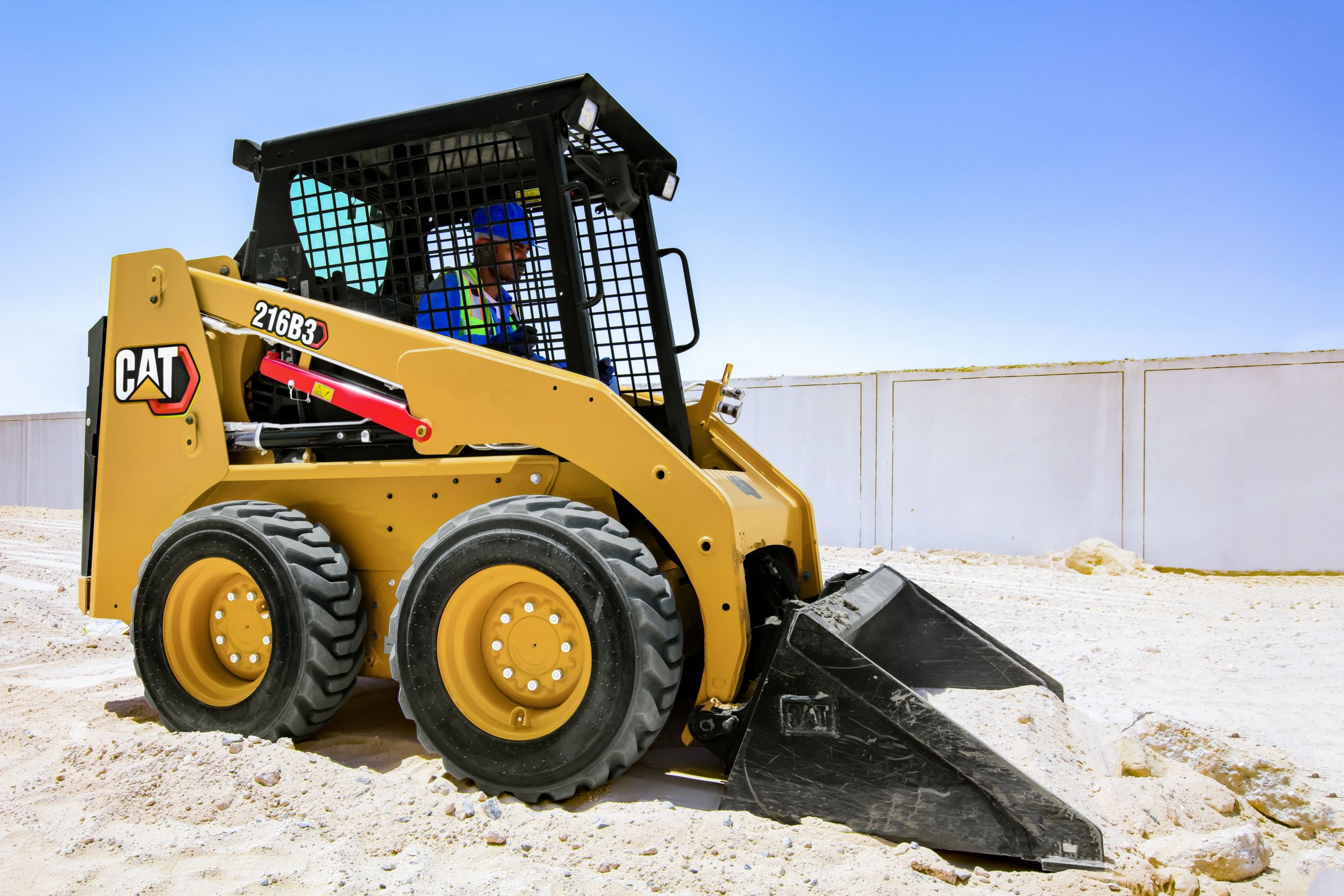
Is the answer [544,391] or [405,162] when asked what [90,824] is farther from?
[405,162]

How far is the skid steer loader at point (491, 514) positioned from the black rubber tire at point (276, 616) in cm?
1

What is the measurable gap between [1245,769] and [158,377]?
184 inches

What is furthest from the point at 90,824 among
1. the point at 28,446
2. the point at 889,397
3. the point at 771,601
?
the point at 28,446

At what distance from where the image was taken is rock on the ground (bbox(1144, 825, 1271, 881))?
2.52 metres

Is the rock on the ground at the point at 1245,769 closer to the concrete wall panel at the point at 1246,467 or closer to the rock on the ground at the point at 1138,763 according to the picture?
the rock on the ground at the point at 1138,763

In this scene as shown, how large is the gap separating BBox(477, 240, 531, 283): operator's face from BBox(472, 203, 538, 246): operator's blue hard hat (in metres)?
0.03

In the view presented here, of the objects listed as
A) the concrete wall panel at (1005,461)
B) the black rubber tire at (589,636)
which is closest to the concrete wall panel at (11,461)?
the concrete wall panel at (1005,461)

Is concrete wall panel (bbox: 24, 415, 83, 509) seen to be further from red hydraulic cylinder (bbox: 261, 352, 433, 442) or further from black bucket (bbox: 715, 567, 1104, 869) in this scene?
black bucket (bbox: 715, 567, 1104, 869)

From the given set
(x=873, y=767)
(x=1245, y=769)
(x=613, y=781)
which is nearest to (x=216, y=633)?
(x=613, y=781)

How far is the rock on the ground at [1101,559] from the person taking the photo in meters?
10.2

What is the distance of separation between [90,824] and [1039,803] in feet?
9.15

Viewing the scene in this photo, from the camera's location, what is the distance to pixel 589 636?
9.61 ft

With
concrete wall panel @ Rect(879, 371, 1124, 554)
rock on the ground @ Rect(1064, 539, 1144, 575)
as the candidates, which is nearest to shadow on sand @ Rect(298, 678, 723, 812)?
rock on the ground @ Rect(1064, 539, 1144, 575)

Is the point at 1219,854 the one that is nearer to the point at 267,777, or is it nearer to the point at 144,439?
the point at 267,777
